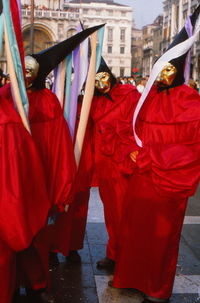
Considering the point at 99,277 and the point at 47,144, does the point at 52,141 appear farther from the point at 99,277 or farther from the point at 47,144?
the point at 99,277

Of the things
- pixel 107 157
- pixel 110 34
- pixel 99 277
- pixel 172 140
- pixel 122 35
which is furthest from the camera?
pixel 122 35

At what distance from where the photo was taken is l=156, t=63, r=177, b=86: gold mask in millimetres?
3670

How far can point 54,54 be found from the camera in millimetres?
3947

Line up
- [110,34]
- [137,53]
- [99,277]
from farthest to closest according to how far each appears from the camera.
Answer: [137,53]
[110,34]
[99,277]

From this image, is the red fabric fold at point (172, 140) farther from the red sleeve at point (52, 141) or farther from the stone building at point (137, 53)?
the stone building at point (137, 53)

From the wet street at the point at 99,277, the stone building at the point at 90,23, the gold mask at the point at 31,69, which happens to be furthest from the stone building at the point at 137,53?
the gold mask at the point at 31,69

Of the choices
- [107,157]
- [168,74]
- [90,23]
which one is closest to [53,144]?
[107,157]

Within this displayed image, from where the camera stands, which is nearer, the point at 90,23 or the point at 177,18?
the point at 177,18

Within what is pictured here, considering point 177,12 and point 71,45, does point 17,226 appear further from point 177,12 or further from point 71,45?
point 177,12

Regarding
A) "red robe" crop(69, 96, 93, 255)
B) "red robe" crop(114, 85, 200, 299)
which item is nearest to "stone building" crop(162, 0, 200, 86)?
"red robe" crop(69, 96, 93, 255)

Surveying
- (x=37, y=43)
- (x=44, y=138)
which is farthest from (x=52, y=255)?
(x=37, y=43)

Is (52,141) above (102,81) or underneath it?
underneath

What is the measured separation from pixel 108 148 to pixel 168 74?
79 cm

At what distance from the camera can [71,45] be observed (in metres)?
3.98
